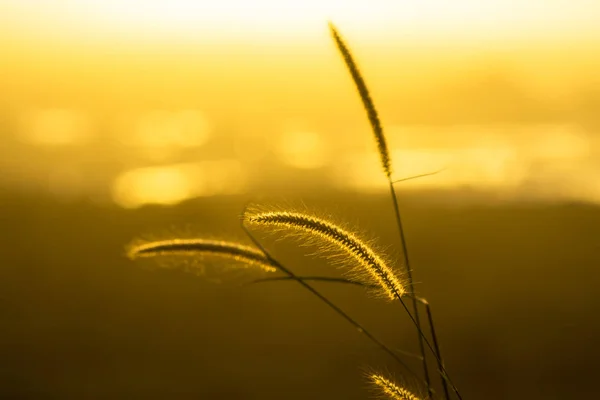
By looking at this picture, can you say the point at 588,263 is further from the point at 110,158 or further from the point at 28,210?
the point at 110,158

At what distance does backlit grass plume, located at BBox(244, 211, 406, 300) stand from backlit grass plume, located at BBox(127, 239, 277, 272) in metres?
Answer: 0.07

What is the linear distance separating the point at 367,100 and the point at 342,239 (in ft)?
1.20

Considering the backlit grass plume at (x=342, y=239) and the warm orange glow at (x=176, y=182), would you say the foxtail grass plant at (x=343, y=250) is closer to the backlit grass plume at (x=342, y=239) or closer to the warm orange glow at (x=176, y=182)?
the backlit grass plume at (x=342, y=239)

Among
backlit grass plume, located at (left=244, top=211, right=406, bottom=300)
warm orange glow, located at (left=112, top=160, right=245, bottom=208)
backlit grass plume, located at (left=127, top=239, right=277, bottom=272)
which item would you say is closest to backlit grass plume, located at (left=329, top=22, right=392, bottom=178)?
backlit grass plume, located at (left=244, top=211, right=406, bottom=300)

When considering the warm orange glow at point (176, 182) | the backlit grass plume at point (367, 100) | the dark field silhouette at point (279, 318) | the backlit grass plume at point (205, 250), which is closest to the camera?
the backlit grass plume at point (205, 250)

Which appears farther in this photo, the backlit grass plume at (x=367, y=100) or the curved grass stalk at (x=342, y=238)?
the backlit grass plume at (x=367, y=100)

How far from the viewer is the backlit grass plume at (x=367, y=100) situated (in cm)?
226

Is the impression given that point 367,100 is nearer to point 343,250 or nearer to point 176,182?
point 343,250

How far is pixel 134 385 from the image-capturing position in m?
7.73

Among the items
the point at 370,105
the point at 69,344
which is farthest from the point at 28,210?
the point at 370,105

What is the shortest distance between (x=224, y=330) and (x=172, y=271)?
2.36 meters

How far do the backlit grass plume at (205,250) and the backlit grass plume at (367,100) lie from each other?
16.1 inches

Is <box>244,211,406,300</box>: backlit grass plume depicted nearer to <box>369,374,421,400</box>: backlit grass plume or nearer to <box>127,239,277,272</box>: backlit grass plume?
<box>127,239,277,272</box>: backlit grass plume

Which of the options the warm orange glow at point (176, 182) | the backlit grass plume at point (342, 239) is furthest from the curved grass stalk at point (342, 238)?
the warm orange glow at point (176, 182)
